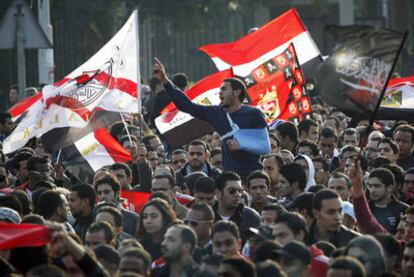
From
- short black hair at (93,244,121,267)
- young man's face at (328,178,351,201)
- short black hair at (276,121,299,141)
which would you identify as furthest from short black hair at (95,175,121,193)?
short black hair at (276,121,299,141)

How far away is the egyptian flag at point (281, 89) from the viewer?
56.4 feet

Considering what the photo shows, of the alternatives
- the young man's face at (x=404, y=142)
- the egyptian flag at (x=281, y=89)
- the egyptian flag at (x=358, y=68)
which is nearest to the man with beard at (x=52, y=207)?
the egyptian flag at (x=358, y=68)

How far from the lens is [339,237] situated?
36.1 feet

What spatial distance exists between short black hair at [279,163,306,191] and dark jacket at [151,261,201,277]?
9.76 feet

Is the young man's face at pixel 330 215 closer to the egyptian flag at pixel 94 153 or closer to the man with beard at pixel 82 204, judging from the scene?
the man with beard at pixel 82 204

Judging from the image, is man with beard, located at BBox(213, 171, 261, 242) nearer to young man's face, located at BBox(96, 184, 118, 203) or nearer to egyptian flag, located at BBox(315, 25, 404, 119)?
young man's face, located at BBox(96, 184, 118, 203)

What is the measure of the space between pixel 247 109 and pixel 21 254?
4428 mm

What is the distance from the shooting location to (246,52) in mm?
17859

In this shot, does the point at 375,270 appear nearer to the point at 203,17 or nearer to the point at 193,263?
the point at 193,263

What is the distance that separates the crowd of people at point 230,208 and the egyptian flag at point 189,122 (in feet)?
0.87

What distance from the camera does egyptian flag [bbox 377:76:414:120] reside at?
15055 millimetres

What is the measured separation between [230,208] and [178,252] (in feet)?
7.77

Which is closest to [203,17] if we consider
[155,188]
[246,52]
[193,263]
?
[246,52]

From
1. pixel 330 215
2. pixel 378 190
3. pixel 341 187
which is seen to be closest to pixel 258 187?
pixel 341 187
